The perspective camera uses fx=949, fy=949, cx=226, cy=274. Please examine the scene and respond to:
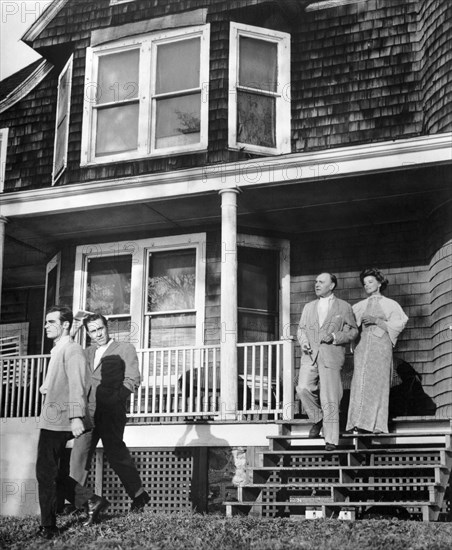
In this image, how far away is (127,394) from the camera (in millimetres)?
8305

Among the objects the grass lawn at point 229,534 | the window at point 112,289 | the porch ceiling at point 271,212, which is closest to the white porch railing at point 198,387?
the window at point 112,289

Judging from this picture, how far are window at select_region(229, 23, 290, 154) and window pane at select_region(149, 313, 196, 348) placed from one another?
2.22 meters

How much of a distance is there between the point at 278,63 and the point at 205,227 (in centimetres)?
217

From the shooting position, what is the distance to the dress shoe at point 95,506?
7.21 meters

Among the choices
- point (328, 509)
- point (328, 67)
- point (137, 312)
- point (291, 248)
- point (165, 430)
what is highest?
point (328, 67)

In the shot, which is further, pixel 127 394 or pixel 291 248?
pixel 291 248

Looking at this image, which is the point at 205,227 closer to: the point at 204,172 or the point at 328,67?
the point at 204,172

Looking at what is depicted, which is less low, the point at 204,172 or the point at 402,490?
the point at 204,172

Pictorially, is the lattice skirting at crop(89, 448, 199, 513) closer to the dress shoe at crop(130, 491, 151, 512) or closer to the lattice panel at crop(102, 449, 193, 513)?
the lattice panel at crop(102, 449, 193, 513)

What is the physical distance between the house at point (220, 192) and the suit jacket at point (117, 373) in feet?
4.66

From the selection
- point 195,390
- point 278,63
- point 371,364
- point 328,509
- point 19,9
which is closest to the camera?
point 328,509

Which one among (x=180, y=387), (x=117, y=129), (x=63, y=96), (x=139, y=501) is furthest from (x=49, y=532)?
(x=63, y=96)

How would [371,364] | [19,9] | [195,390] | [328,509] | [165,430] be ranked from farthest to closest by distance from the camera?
[19,9], [195,390], [165,430], [371,364], [328,509]

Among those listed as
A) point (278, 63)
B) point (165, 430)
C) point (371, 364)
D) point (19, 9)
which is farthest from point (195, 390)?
point (19, 9)
